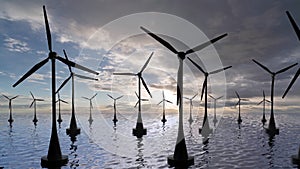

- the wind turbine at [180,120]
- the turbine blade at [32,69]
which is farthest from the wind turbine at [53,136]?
the wind turbine at [180,120]

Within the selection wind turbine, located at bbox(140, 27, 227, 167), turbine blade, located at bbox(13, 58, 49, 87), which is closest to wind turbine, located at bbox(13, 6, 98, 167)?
turbine blade, located at bbox(13, 58, 49, 87)

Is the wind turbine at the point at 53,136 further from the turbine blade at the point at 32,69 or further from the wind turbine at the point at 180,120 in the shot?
the wind turbine at the point at 180,120

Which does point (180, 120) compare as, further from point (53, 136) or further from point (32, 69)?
point (32, 69)

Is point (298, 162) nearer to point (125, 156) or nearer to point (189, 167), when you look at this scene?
point (189, 167)

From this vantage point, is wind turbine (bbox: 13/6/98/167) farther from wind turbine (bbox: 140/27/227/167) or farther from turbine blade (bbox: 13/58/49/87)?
wind turbine (bbox: 140/27/227/167)

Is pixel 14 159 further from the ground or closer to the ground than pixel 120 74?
closer to the ground

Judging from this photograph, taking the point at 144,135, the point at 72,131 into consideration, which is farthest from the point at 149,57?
the point at 72,131

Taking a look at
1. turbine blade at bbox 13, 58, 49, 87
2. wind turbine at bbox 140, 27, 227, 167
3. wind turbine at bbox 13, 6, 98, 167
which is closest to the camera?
wind turbine at bbox 140, 27, 227, 167

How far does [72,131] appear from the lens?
239 ft

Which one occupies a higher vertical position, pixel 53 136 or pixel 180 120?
pixel 180 120

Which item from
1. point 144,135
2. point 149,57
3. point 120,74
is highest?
point 149,57

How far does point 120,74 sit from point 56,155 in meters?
49.0

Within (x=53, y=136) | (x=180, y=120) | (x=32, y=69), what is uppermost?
(x=32, y=69)

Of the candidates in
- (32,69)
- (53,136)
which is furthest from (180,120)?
(32,69)
